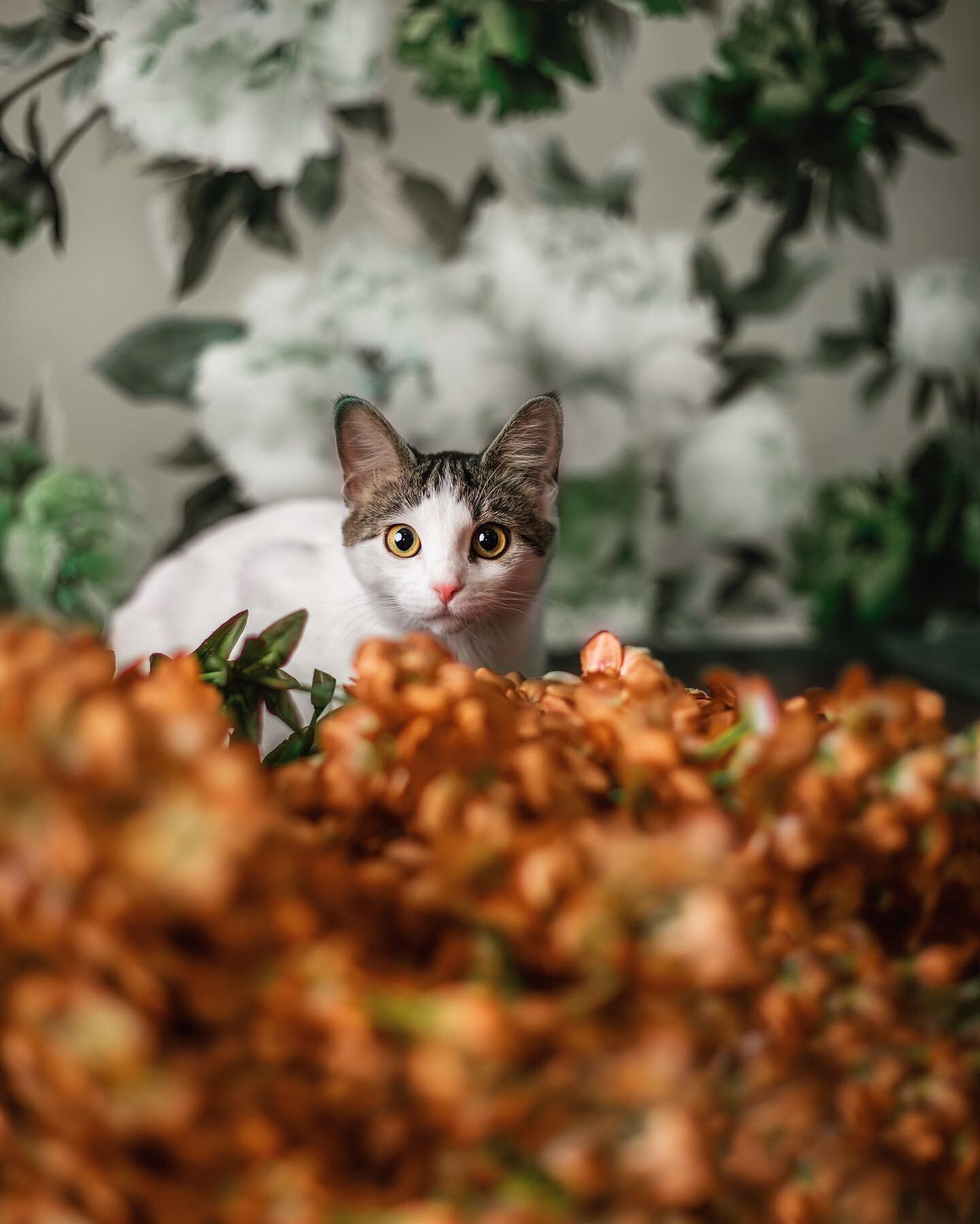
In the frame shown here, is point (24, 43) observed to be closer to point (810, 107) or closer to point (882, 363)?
point (810, 107)

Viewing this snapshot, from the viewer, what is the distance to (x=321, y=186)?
980 millimetres

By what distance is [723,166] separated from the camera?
1.04m

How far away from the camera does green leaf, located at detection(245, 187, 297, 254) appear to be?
0.97 metres

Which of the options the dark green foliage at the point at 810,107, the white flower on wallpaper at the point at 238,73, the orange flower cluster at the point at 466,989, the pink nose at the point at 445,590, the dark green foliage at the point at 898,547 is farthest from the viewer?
the dark green foliage at the point at 898,547

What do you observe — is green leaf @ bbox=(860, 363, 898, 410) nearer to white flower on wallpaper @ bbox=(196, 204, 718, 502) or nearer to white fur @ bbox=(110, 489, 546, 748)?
white flower on wallpaper @ bbox=(196, 204, 718, 502)

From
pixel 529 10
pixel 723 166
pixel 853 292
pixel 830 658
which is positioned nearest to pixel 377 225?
pixel 529 10

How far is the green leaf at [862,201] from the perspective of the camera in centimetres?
106

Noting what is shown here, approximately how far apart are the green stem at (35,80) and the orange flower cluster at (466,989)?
99 centimetres

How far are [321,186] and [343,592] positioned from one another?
565 mm

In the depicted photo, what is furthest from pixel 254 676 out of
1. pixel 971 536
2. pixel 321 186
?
pixel 971 536

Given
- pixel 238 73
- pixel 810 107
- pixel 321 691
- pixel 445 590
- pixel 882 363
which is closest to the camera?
pixel 321 691

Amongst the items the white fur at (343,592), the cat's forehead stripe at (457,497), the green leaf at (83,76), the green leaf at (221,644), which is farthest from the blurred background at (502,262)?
the green leaf at (221,644)

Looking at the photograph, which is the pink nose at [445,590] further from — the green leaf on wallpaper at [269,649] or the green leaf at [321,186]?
the green leaf at [321,186]

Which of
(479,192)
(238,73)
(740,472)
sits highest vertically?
(238,73)
